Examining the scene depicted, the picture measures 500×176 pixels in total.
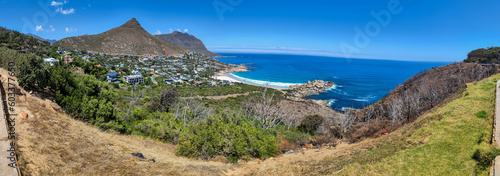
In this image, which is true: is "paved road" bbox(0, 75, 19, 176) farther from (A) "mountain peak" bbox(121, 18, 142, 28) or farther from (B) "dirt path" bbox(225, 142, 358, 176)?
(A) "mountain peak" bbox(121, 18, 142, 28)

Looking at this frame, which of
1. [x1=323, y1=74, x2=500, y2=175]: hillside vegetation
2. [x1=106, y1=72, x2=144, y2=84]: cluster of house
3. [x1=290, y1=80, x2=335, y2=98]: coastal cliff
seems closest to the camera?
[x1=323, y1=74, x2=500, y2=175]: hillside vegetation

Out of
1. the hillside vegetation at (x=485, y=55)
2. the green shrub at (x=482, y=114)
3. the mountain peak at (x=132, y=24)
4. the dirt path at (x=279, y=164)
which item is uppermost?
the mountain peak at (x=132, y=24)

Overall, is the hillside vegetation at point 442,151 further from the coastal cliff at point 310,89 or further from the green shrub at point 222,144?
the coastal cliff at point 310,89

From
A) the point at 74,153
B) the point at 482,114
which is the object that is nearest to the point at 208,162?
the point at 74,153

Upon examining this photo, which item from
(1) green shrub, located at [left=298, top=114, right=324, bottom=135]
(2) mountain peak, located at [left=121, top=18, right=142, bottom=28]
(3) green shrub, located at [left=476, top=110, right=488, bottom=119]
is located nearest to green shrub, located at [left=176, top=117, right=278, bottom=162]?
(3) green shrub, located at [left=476, top=110, right=488, bottom=119]

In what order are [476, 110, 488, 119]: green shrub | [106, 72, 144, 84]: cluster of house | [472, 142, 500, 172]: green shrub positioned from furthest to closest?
[106, 72, 144, 84]: cluster of house
[476, 110, 488, 119]: green shrub
[472, 142, 500, 172]: green shrub

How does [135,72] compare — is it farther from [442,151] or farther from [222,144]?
[442,151]

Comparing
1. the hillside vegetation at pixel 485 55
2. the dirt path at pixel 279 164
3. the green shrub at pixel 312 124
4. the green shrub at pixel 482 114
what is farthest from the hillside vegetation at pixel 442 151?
the hillside vegetation at pixel 485 55

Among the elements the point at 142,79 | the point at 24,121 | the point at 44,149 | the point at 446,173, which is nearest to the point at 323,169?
the point at 446,173

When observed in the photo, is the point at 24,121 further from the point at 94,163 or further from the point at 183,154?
the point at 183,154
